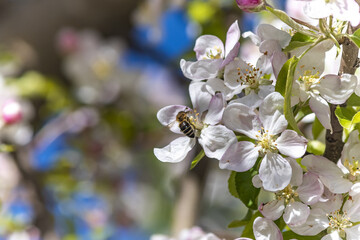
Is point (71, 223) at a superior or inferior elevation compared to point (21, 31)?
inferior

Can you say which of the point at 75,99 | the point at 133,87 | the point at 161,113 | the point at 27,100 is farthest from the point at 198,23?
the point at 161,113

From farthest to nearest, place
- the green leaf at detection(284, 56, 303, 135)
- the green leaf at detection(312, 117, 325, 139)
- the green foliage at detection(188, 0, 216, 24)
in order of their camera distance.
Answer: the green foliage at detection(188, 0, 216, 24) < the green leaf at detection(312, 117, 325, 139) < the green leaf at detection(284, 56, 303, 135)

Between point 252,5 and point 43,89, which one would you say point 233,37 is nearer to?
point 252,5

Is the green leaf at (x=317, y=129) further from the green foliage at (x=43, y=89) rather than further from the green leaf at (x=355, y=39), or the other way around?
the green foliage at (x=43, y=89)

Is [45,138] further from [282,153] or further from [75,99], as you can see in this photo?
[282,153]

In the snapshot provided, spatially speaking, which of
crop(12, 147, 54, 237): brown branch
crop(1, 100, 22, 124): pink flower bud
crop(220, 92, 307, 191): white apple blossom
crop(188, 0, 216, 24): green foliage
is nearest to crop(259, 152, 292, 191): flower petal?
crop(220, 92, 307, 191): white apple blossom

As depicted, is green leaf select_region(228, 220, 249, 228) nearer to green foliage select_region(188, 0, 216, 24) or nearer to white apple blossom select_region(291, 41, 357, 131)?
white apple blossom select_region(291, 41, 357, 131)
